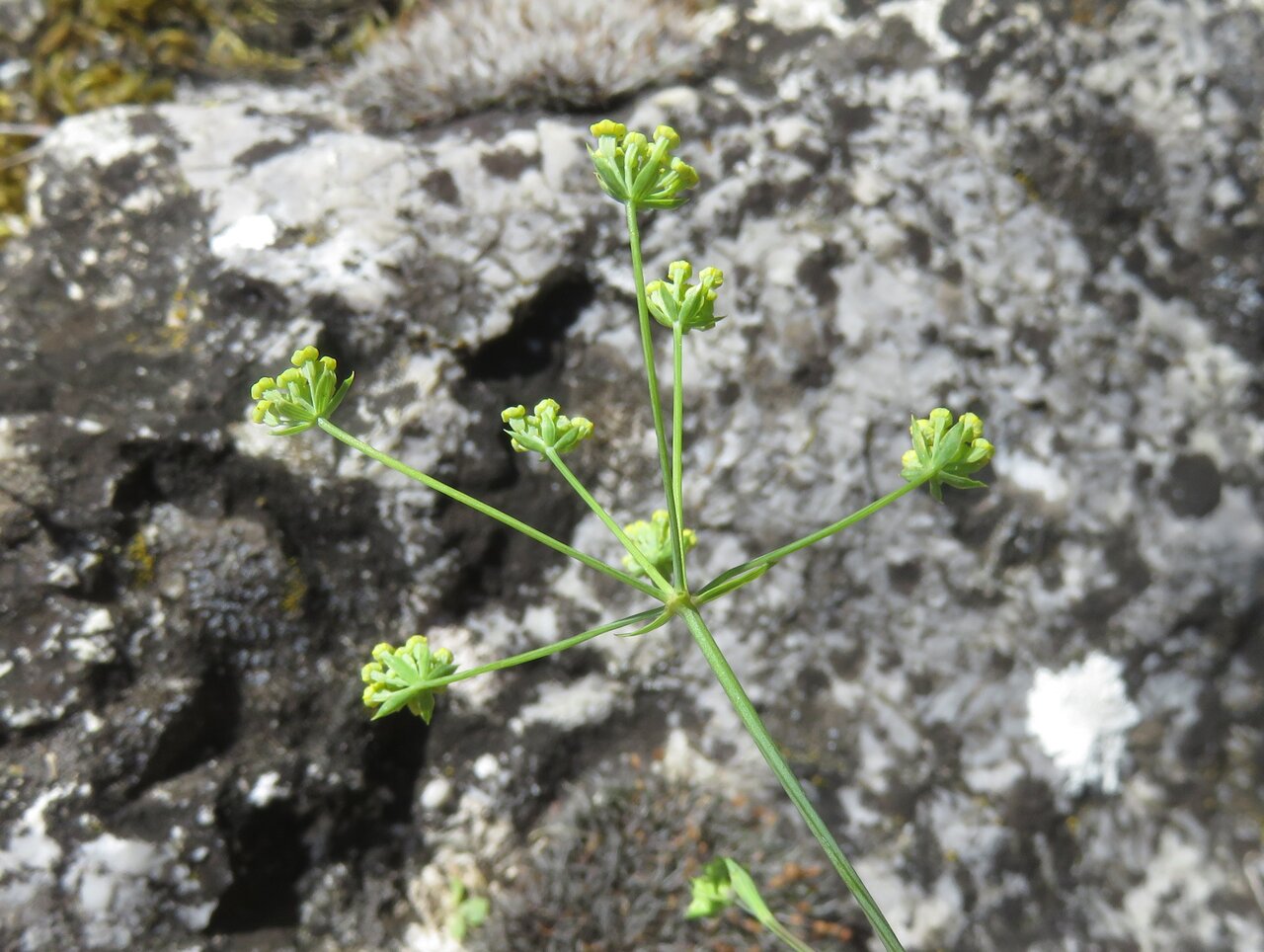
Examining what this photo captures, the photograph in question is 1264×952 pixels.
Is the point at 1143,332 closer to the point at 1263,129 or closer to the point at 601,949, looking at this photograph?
the point at 1263,129

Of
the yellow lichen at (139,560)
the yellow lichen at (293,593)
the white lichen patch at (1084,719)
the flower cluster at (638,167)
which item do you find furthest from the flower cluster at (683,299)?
the white lichen patch at (1084,719)

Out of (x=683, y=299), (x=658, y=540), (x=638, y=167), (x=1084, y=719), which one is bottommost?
(x=1084, y=719)

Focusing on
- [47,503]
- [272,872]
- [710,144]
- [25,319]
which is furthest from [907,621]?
[25,319]

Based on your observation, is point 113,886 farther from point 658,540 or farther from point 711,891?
point 658,540

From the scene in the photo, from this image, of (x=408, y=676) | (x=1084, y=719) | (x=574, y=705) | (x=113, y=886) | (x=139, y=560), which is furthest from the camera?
(x=1084, y=719)

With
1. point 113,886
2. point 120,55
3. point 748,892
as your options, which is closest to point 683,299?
point 748,892

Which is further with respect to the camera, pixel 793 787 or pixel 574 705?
pixel 574 705

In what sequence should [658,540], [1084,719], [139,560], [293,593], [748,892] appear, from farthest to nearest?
[1084,719]
[293,593]
[139,560]
[748,892]
[658,540]
